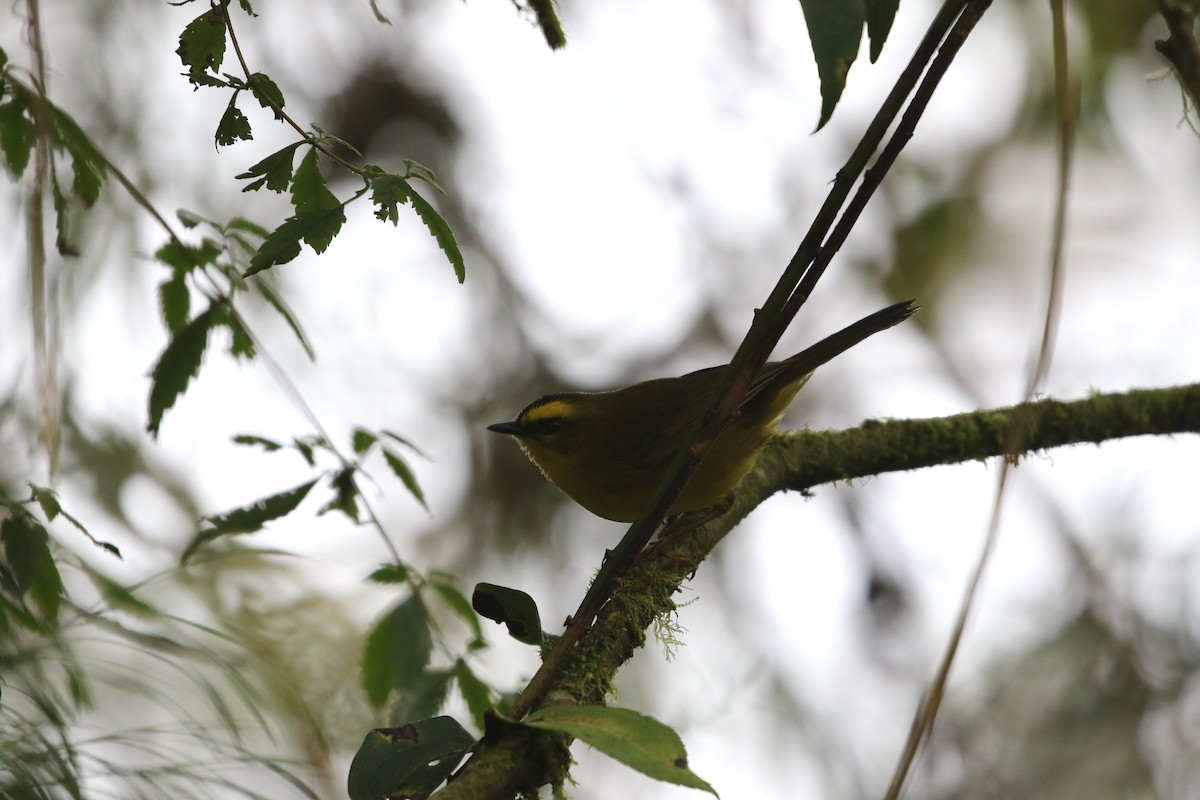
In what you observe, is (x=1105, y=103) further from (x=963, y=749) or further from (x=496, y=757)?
(x=496, y=757)

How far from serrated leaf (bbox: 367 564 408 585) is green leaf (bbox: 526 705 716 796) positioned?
52.0 inches

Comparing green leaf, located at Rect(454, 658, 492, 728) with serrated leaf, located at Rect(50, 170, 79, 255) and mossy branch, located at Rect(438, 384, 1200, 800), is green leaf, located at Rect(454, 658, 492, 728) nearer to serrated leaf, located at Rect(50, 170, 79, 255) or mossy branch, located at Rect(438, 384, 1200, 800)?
mossy branch, located at Rect(438, 384, 1200, 800)

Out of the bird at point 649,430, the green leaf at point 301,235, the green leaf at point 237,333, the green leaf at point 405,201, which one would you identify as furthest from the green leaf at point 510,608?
the bird at point 649,430

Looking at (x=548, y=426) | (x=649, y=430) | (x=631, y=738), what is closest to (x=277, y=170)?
(x=631, y=738)

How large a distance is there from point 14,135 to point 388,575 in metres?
1.45

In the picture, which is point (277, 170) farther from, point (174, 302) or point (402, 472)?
point (402, 472)

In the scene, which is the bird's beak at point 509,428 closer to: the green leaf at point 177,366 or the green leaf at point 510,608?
the green leaf at point 177,366

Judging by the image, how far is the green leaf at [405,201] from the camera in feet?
6.30

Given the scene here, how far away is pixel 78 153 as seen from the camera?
2137 millimetres

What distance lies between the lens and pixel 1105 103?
670 cm

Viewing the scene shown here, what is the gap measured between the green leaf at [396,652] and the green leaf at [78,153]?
1411 millimetres

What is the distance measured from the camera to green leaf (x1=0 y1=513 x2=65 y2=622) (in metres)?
1.80

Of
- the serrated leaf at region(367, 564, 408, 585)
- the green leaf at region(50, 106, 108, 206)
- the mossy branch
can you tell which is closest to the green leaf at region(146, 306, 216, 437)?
the green leaf at region(50, 106, 108, 206)

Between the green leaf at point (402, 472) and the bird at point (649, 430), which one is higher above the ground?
the bird at point (649, 430)
